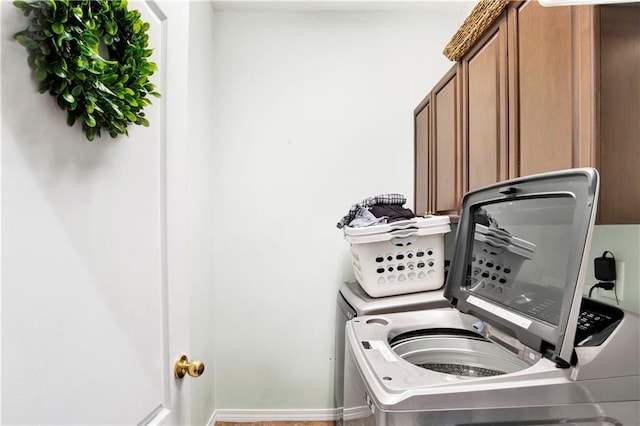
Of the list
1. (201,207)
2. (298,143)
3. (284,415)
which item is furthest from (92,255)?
(284,415)

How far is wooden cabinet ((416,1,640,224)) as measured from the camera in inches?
32.7

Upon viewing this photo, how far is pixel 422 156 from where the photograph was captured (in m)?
2.17

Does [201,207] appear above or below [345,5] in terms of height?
below

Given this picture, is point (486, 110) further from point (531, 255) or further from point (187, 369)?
point (187, 369)

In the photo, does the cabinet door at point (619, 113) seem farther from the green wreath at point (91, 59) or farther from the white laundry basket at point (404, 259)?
the green wreath at point (91, 59)

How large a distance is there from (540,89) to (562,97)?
11 cm

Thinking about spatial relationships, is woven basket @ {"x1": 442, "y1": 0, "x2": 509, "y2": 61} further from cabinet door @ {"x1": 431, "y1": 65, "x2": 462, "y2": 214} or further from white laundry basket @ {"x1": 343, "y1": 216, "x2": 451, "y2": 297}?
white laundry basket @ {"x1": 343, "y1": 216, "x2": 451, "y2": 297}

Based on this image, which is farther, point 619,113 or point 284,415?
point 284,415

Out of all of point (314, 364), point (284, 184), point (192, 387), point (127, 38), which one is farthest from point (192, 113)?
point (314, 364)

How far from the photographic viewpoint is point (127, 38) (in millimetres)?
682

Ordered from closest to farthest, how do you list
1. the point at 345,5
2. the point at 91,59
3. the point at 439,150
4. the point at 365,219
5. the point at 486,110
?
the point at 91,59 < the point at 486,110 < the point at 365,219 < the point at 439,150 < the point at 345,5

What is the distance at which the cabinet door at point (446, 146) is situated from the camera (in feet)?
5.35

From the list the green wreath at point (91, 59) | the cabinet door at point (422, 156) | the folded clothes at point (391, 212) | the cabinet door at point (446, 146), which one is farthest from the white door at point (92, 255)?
the cabinet door at point (422, 156)

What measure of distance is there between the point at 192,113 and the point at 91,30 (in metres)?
1.48
